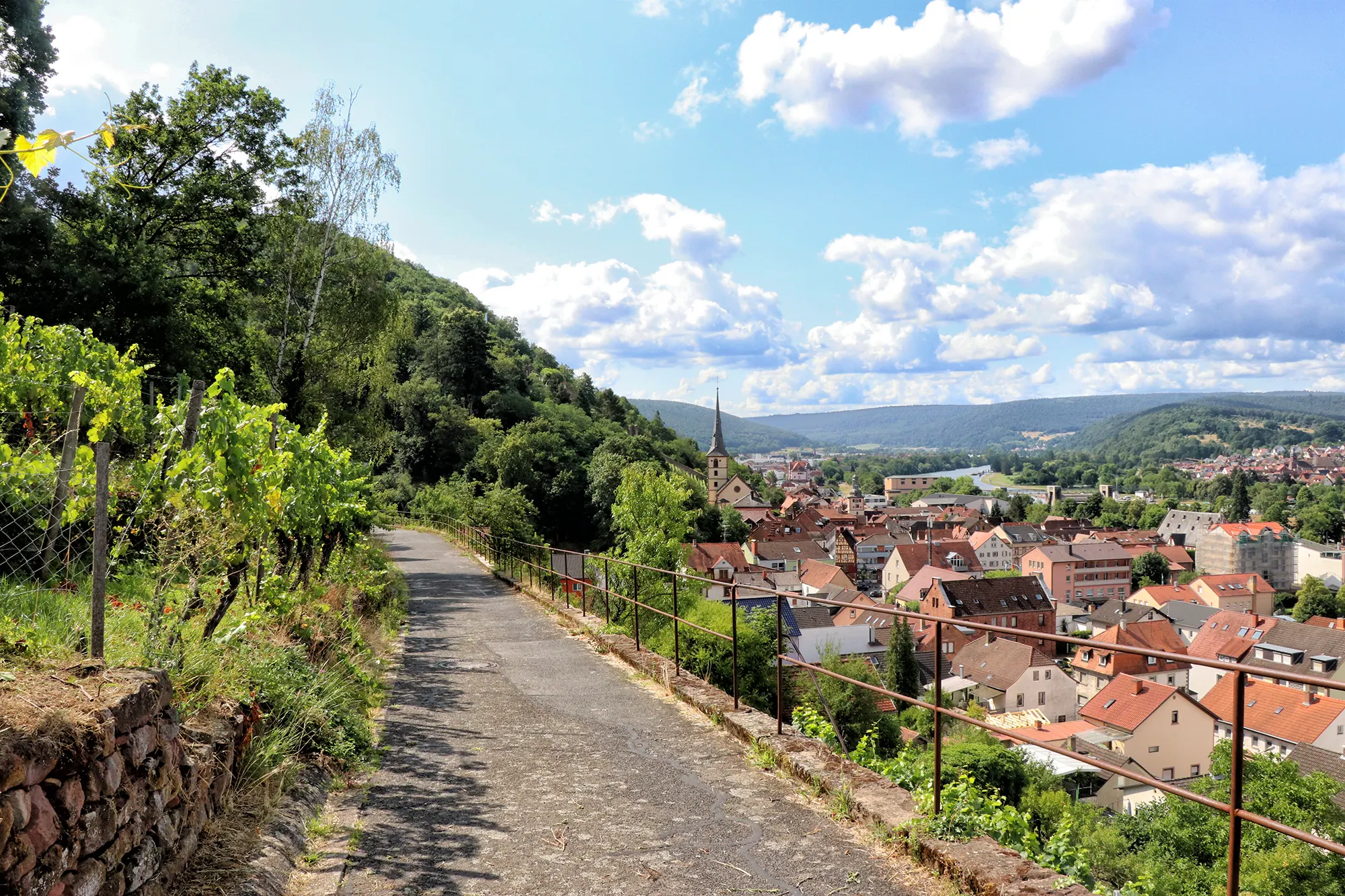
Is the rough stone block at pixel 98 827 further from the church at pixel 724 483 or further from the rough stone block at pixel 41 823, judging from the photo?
the church at pixel 724 483

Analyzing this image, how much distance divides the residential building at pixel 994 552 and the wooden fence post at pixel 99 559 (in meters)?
98.3

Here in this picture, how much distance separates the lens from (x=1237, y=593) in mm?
69812

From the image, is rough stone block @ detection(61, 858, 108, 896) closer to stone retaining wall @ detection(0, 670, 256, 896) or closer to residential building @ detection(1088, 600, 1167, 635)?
stone retaining wall @ detection(0, 670, 256, 896)

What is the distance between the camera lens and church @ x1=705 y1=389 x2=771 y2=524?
100062 millimetres

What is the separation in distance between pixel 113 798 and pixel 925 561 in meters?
85.5

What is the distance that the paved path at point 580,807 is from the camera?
3559 millimetres

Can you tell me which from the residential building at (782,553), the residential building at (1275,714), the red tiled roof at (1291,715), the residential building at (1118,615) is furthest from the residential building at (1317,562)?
the red tiled roof at (1291,715)

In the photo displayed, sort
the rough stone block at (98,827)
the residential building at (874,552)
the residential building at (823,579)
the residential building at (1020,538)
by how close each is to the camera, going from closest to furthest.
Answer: the rough stone block at (98,827), the residential building at (823,579), the residential building at (1020,538), the residential building at (874,552)

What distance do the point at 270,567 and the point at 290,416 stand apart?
1453 cm

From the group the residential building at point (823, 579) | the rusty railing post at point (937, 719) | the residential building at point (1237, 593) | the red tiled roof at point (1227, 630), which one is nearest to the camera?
the rusty railing post at point (937, 719)

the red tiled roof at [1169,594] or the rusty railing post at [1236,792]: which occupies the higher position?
the rusty railing post at [1236,792]

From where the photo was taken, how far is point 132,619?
438cm

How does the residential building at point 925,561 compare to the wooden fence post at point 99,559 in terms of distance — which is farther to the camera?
the residential building at point 925,561

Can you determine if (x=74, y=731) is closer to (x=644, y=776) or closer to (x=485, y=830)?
(x=485, y=830)
